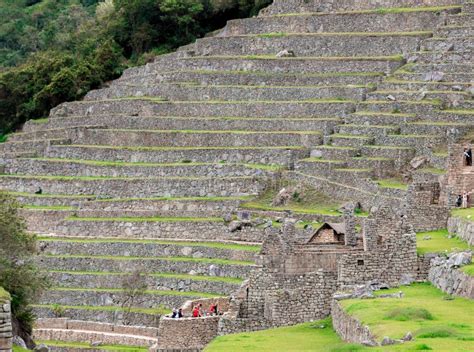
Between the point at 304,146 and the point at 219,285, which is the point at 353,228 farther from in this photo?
the point at 304,146

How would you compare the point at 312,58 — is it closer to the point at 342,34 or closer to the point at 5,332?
the point at 342,34

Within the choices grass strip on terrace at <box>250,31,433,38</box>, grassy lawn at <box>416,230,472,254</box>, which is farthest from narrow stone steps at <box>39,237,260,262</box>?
grassy lawn at <box>416,230,472,254</box>

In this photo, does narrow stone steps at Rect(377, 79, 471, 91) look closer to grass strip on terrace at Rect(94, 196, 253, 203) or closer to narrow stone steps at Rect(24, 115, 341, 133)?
narrow stone steps at Rect(24, 115, 341, 133)

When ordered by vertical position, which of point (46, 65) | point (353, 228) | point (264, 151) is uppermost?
point (46, 65)

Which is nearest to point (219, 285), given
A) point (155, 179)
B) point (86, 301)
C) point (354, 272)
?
point (86, 301)

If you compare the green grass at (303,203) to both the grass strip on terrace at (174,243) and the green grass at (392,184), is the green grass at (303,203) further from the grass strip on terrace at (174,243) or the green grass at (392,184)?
the grass strip on terrace at (174,243)

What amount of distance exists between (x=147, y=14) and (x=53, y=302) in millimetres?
26553

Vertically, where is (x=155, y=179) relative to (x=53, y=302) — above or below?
above

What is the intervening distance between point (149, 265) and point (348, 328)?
27.6 meters

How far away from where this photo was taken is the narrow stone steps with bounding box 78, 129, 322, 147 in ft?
213

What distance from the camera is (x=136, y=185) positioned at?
66500mm

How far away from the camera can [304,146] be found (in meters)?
→ 64.1

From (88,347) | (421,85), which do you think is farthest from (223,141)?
(88,347)

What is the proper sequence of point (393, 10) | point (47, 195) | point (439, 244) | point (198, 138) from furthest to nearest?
point (393, 10)
point (47, 195)
point (198, 138)
point (439, 244)
